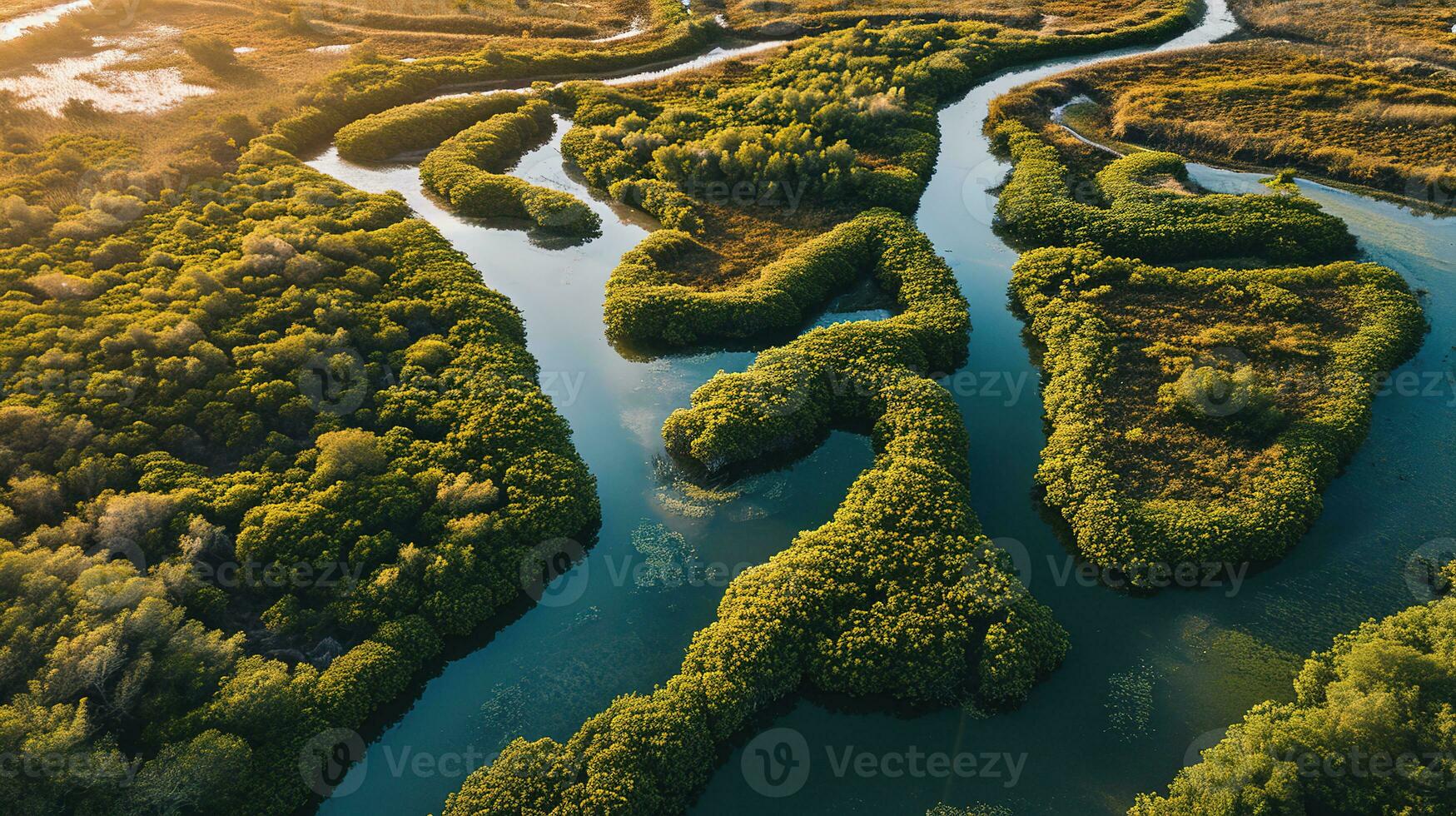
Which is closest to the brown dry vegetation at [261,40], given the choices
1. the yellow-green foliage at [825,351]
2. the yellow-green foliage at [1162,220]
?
the yellow-green foliage at [825,351]

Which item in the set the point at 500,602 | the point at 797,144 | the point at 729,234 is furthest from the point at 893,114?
the point at 500,602

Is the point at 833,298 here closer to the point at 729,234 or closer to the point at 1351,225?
the point at 729,234

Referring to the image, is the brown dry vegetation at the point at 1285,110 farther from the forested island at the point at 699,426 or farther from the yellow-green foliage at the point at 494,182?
the yellow-green foliage at the point at 494,182

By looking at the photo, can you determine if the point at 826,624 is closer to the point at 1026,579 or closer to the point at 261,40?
the point at 1026,579

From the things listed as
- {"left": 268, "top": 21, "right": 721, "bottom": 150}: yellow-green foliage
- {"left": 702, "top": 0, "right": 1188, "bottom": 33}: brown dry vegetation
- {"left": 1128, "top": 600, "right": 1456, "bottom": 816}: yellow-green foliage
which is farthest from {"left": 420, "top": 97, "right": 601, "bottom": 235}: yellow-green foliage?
{"left": 1128, "top": 600, "right": 1456, "bottom": 816}: yellow-green foliage

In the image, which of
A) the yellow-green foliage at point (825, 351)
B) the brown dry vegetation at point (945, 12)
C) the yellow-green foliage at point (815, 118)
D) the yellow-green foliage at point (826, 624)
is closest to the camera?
the yellow-green foliage at point (826, 624)

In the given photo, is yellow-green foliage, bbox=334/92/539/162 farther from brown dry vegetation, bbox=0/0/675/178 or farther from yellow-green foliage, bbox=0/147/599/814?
yellow-green foliage, bbox=0/147/599/814

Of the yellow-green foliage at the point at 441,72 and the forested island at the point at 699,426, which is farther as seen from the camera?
the yellow-green foliage at the point at 441,72
